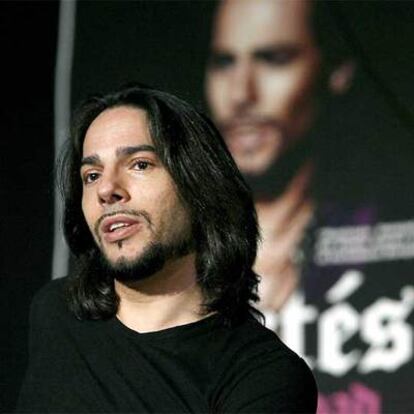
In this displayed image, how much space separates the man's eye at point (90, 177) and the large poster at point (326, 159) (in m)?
1.24

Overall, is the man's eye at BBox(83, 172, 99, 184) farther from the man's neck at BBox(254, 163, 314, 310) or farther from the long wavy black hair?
the man's neck at BBox(254, 163, 314, 310)

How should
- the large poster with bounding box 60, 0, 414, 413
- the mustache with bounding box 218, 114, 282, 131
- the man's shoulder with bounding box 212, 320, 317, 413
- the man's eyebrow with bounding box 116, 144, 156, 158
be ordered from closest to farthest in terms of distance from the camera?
the man's shoulder with bounding box 212, 320, 317, 413 < the man's eyebrow with bounding box 116, 144, 156, 158 < the large poster with bounding box 60, 0, 414, 413 < the mustache with bounding box 218, 114, 282, 131

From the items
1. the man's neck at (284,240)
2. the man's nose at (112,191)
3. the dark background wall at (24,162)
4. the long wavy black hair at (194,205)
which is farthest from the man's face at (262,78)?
the man's nose at (112,191)

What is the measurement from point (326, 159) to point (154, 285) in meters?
1.31

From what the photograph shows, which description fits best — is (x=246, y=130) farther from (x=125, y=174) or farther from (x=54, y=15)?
(x=125, y=174)

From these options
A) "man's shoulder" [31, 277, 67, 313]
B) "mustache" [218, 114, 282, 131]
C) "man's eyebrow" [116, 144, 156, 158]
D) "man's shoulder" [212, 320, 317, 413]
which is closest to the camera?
"man's shoulder" [212, 320, 317, 413]

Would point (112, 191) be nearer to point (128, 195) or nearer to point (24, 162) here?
point (128, 195)

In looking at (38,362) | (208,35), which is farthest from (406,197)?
(38,362)

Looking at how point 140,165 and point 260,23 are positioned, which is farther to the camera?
point 260,23

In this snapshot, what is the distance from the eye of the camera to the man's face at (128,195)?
172 centimetres

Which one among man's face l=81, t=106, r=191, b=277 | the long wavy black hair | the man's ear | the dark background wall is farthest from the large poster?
man's face l=81, t=106, r=191, b=277

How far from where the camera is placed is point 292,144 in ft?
9.88

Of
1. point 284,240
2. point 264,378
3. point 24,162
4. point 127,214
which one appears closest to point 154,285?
point 127,214

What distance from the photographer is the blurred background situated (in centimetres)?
293
